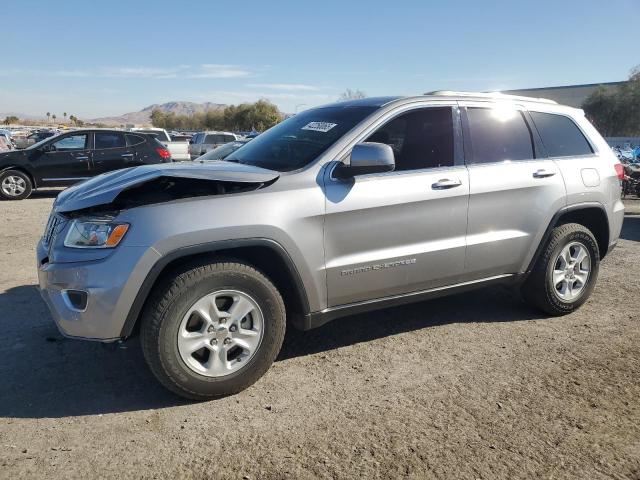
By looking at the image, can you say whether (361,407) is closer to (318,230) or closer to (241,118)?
(318,230)

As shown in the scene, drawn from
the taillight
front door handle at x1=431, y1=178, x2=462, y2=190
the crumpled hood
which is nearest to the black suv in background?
the taillight

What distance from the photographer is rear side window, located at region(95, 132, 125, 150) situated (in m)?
12.8

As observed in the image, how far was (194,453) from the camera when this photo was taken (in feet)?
8.86

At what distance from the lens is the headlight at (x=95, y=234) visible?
294 cm

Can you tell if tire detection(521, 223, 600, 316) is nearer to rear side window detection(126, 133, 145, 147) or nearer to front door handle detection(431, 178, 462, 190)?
front door handle detection(431, 178, 462, 190)

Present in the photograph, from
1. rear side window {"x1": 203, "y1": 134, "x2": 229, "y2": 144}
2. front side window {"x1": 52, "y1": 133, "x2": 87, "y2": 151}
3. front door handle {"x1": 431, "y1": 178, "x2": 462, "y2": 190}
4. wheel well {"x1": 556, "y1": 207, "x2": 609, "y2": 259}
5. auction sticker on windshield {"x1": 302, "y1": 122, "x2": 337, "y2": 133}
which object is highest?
rear side window {"x1": 203, "y1": 134, "x2": 229, "y2": 144}

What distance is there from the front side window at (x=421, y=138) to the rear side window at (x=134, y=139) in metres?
10.8

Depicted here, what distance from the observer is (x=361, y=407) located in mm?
3148

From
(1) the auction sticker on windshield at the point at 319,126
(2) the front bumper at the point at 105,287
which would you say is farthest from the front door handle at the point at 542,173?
(2) the front bumper at the point at 105,287

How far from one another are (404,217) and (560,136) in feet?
6.68

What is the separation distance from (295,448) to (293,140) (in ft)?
7.38

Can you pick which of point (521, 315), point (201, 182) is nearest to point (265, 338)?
point (201, 182)

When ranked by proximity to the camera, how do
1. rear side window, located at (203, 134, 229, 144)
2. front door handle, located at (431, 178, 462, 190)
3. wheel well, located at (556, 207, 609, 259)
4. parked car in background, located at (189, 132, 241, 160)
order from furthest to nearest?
rear side window, located at (203, 134, 229, 144) < parked car in background, located at (189, 132, 241, 160) < wheel well, located at (556, 207, 609, 259) < front door handle, located at (431, 178, 462, 190)

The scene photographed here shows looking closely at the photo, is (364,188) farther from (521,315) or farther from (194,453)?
(521,315)
